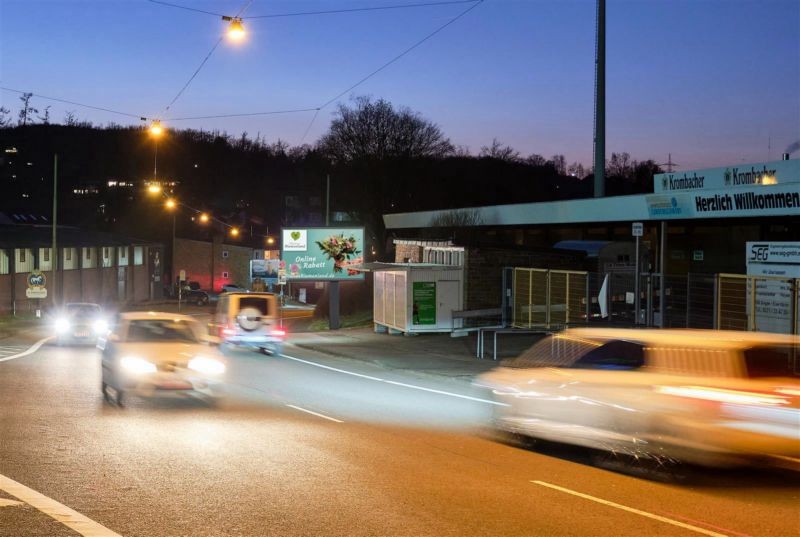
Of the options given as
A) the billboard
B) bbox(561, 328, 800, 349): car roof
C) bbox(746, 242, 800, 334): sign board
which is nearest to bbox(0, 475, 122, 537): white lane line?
bbox(561, 328, 800, 349): car roof

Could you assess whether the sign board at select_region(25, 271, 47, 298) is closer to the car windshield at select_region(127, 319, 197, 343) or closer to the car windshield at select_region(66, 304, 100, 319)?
the car windshield at select_region(66, 304, 100, 319)

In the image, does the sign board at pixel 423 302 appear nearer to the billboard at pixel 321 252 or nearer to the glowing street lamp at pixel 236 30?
the billboard at pixel 321 252

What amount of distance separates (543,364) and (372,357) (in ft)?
48.4

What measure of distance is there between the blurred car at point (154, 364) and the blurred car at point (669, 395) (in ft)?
19.5

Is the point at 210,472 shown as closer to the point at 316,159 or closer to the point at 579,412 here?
the point at 579,412

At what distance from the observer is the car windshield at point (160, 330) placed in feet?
50.7

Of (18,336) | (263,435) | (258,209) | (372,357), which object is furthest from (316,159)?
(263,435)

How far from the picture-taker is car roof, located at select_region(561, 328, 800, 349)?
928 centimetres

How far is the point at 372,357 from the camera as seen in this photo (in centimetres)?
2581

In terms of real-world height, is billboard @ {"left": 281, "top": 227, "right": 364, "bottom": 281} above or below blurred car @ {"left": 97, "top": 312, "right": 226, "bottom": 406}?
above

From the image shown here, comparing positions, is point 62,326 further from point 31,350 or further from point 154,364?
point 154,364

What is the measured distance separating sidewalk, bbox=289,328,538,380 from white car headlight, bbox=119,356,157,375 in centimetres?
853

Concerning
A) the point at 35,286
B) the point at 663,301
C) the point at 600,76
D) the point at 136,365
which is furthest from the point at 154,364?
the point at 35,286

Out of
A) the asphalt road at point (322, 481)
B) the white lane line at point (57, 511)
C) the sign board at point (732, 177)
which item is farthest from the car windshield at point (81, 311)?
the white lane line at point (57, 511)
